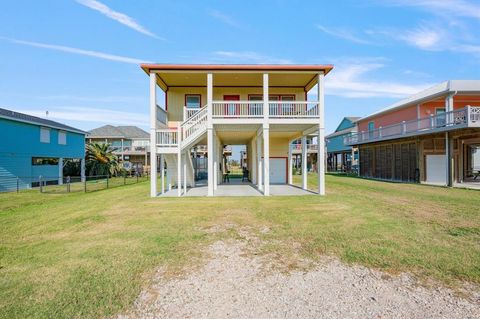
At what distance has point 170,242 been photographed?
→ 19.5ft

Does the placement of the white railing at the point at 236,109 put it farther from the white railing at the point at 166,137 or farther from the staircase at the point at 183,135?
the white railing at the point at 166,137

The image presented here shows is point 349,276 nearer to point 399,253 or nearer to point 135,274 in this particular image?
point 399,253

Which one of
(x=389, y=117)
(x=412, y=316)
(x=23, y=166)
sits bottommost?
(x=412, y=316)

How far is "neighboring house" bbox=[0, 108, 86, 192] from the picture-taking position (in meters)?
19.8

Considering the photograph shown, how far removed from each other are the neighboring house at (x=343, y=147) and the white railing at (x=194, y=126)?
99.5 feet

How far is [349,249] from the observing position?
538 cm

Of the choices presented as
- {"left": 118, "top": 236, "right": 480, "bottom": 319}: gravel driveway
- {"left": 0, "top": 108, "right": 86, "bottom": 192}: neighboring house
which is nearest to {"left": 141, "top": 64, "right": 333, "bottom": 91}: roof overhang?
{"left": 118, "top": 236, "right": 480, "bottom": 319}: gravel driveway

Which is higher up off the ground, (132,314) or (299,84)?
(299,84)

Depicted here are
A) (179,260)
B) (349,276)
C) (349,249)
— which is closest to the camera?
(349,276)

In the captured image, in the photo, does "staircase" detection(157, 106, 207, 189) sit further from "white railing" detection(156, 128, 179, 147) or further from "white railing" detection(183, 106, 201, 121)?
"white railing" detection(183, 106, 201, 121)

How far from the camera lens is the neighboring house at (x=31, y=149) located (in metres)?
19.8

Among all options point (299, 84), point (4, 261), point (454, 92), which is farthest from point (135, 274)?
point (454, 92)

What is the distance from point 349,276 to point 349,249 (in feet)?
4.07

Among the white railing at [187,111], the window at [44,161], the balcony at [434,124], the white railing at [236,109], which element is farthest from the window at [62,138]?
the balcony at [434,124]
